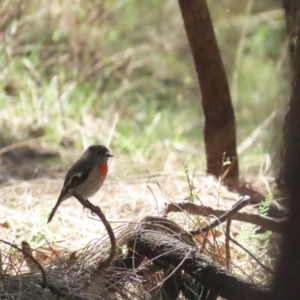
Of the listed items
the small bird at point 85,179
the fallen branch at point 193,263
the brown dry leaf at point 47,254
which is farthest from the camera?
the small bird at point 85,179

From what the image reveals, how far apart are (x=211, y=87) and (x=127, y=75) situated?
3934 millimetres

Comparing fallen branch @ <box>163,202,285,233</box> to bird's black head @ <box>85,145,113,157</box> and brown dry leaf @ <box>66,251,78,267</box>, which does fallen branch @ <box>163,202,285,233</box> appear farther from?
bird's black head @ <box>85,145,113,157</box>

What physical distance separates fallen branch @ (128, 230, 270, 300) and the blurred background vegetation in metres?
3.09

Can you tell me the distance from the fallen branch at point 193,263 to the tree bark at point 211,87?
1.46m

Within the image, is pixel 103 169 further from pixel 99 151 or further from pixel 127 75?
pixel 127 75

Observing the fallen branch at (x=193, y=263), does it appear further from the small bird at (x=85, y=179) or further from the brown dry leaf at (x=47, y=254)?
the small bird at (x=85, y=179)

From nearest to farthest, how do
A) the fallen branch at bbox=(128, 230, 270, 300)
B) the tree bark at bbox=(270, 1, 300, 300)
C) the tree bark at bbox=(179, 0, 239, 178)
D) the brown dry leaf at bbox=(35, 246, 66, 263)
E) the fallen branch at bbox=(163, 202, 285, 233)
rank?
the tree bark at bbox=(270, 1, 300, 300), the fallen branch at bbox=(128, 230, 270, 300), the fallen branch at bbox=(163, 202, 285, 233), the brown dry leaf at bbox=(35, 246, 66, 263), the tree bark at bbox=(179, 0, 239, 178)

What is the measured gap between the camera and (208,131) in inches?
179

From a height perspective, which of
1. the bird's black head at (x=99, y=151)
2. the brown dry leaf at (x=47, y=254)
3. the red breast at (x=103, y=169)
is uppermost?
the bird's black head at (x=99, y=151)

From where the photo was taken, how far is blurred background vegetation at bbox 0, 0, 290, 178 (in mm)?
6430

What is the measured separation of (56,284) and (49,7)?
220 inches

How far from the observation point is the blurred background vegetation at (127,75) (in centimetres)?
643

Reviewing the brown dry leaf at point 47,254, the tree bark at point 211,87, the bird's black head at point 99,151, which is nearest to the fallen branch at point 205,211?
the brown dry leaf at point 47,254

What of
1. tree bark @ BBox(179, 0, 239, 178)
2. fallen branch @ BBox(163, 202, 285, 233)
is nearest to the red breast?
tree bark @ BBox(179, 0, 239, 178)
